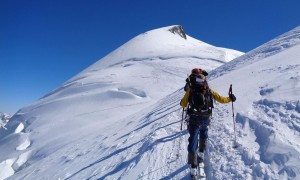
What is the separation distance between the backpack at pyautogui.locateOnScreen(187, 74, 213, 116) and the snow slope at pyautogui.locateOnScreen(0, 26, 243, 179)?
197 cm

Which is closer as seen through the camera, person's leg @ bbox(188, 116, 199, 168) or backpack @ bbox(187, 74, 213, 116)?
person's leg @ bbox(188, 116, 199, 168)

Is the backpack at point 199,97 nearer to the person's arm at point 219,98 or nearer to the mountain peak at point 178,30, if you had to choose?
the person's arm at point 219,98

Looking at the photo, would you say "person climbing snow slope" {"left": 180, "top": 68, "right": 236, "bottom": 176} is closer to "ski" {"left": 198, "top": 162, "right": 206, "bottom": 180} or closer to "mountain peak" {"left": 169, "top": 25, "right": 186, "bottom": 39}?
"ski" {"left": 198, "top": 162, "right": 206, "bottom": 180}

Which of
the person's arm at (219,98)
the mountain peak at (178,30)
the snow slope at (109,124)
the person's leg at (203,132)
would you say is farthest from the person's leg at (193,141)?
the mountain peak at (178,30)

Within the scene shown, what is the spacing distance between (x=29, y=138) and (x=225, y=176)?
26.2 m

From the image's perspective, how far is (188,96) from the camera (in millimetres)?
7199

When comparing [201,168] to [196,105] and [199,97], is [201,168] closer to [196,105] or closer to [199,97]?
[196,105]

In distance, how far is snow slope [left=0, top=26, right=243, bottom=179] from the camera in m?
10.8

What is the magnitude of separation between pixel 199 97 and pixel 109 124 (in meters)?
18.3

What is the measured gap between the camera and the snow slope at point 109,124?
10.8 m

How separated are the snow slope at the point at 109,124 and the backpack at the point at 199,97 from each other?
1974 mm

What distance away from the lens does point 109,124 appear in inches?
973

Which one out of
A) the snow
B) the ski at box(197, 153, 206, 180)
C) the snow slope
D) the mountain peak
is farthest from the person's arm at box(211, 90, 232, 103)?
the mountain peak

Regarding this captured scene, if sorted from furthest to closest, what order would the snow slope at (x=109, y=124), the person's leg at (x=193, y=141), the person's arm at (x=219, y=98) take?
1. the snow slope at (x=109, y=124)
2. the person's arm at (x=219, y=98)
3. the person's leg at (x=193, y=141)
